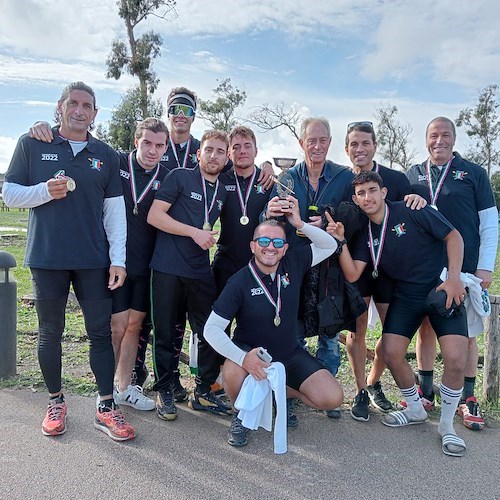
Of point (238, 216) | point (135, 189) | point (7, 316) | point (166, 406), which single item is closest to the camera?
point (166, 406)

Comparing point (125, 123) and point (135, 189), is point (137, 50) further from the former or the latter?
point (135, 189)

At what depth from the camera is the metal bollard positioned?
496 cm

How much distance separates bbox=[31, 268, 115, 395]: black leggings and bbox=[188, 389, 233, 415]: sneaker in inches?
32.1

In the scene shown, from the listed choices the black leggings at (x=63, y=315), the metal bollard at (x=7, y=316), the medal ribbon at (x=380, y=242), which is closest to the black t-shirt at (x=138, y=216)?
the black leggings at (x=63, y=315)

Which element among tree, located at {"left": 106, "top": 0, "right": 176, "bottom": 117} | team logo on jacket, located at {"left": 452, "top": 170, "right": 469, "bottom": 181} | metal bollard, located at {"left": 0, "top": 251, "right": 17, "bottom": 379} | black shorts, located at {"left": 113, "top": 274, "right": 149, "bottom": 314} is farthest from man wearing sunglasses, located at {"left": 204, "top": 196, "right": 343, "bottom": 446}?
tree, located at {"left": 106, "top": 0, "right": 176, "bottom": 117}

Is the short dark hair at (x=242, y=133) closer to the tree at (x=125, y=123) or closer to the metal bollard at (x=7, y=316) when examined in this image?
the metal bollard at (x=7, y=316)

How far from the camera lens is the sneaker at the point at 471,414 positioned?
14.3 feet

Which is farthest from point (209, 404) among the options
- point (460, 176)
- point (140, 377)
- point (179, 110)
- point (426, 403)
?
point (460, 176)

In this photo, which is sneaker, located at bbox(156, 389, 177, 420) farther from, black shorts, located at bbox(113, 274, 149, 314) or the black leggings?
black shorts, located at bbox(113, 274, 149, 314)

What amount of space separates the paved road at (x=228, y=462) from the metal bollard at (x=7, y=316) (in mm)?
684

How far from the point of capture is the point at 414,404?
445 cm

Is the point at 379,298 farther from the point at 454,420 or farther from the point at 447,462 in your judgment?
the point at 447,462

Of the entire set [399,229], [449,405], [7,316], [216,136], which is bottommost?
[449,405]

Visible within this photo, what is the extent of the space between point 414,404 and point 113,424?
260cm
